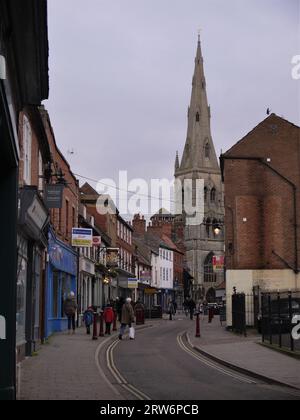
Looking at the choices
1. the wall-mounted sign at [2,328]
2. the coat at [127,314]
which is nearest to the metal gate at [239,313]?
the coat at [127,314]

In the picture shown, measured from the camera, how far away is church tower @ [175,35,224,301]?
135m

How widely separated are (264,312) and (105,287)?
2744cm

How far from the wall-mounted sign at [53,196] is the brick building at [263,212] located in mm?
16776

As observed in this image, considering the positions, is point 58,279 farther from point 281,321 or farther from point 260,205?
point 260,205

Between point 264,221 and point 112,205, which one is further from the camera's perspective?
point 112,205

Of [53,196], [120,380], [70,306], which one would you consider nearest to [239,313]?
[70,306]

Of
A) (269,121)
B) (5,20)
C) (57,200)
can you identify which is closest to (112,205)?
(269,121)

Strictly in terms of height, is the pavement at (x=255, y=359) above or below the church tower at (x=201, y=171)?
below

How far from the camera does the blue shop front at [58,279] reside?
26.6 m

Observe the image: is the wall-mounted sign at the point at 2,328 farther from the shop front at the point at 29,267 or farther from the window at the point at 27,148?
the window at the point at 27,148

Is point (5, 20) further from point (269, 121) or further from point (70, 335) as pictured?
point (269, 121)

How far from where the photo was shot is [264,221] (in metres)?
37.0

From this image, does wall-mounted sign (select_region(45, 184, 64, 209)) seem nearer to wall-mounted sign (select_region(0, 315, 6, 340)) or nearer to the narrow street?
the narrow street

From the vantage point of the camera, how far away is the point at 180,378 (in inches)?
571
